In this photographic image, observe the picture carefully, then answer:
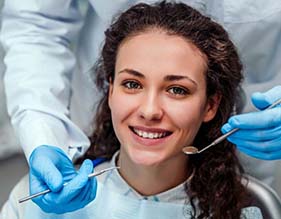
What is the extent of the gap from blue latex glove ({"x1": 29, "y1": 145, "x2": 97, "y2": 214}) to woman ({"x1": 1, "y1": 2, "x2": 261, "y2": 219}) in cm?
14

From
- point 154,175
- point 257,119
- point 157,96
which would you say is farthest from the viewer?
point 154,175

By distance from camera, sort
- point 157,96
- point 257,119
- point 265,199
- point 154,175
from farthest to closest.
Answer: point 265,199 < point 154,175 < point 157,96 < point 257,119

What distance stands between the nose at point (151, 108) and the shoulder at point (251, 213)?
0.35m

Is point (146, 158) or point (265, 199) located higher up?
point (146, 158)

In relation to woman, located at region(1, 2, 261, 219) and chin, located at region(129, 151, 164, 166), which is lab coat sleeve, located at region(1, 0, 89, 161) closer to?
woman, located at region(1, 2, 261, 219)

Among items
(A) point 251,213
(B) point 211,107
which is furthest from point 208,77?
(A) point 251,213

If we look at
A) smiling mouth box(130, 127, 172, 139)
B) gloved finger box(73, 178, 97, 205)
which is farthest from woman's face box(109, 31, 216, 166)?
gloved finger box(73, 178, 97, 205)

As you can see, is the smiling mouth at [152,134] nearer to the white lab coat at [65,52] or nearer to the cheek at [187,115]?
the cheek at [187,115]

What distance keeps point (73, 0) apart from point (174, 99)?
0.46m

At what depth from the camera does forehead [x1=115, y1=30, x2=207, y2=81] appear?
1428 mm

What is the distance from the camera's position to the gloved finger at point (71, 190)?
1.32 m

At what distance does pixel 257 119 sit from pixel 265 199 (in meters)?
0.40

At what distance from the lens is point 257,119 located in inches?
51.5

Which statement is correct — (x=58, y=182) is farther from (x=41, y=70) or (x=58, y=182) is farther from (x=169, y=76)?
(x=41, y=70)
